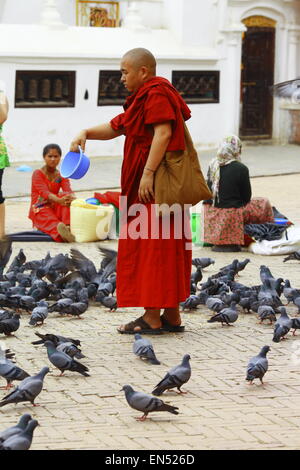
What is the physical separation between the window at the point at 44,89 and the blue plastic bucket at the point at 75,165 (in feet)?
31.1

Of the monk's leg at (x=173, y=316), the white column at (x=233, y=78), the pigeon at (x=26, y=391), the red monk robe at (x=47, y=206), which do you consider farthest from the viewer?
the white column at (x=233, y=78)

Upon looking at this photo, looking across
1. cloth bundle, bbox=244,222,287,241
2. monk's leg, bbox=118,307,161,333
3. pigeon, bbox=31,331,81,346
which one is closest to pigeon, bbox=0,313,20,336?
pigeon, bbox=31,331,81,346

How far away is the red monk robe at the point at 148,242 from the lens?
7.54 metres

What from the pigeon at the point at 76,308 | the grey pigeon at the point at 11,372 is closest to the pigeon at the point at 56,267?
the pigeon at the point at 76,308

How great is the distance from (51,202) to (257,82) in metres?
10.6

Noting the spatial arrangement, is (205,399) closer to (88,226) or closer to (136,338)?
(136,338)

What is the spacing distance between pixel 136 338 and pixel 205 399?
2.97 feet

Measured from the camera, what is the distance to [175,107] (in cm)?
758

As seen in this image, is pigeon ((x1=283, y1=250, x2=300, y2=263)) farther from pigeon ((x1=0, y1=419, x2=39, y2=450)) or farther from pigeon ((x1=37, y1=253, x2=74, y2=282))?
pigeon ((x1=0, y1=419, x2=39, y2=450))

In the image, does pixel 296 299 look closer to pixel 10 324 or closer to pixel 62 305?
pixel 62 305

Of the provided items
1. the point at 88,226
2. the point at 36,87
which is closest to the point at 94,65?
the point at 36,87

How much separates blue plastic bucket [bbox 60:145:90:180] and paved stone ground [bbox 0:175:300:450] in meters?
1.04

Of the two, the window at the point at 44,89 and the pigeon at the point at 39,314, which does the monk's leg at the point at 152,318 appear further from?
the window at the point at 44,89

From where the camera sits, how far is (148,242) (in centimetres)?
770
